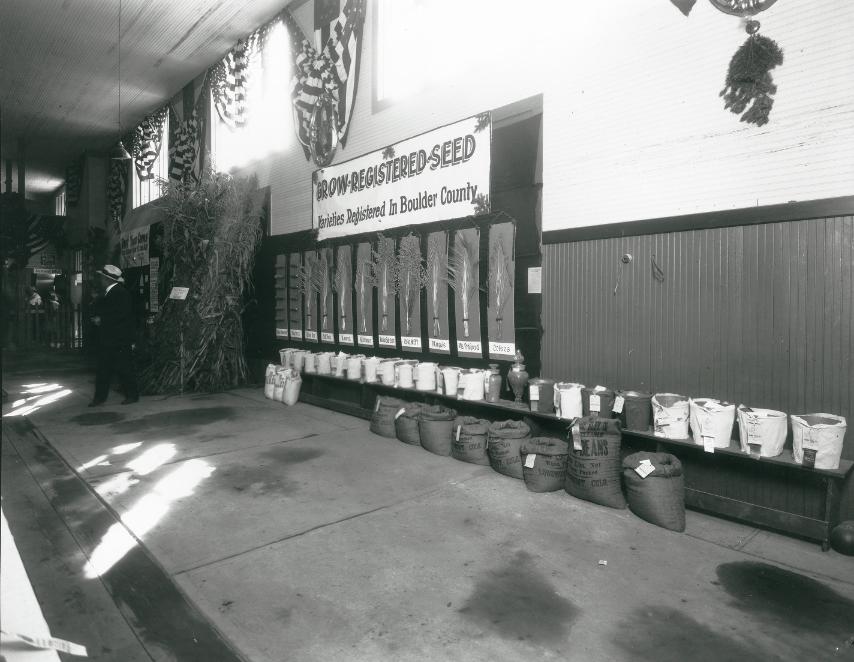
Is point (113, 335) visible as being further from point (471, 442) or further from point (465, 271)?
point (471, 442)

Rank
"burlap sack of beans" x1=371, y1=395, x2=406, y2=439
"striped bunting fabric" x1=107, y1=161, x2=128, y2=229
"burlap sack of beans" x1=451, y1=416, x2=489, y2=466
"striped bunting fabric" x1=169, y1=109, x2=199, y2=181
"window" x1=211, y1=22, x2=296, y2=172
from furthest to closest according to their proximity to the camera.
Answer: "striped bunting fabric" x1=107, y1=161, x2=128, y2=229
"striped bunting fabric" x1=169, y1=109, x2=199, y2=181
"window" x1=211, y1=22, x2=296, y2=172
"burlap sack of beans" x1=371, y1=395, x2=406, y2=439
"burlap sack of beans" x1=451, y1=416, x2=489, y2=466

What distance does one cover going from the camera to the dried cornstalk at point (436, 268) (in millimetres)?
6182

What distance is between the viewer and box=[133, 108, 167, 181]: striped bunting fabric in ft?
43.8

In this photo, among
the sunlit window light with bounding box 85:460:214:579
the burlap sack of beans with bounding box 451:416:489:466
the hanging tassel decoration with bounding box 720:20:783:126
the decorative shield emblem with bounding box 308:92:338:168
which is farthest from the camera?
the decorative shield emblem with bounding box 308:92:338:168

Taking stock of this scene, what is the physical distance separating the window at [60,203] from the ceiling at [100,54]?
7348 mm

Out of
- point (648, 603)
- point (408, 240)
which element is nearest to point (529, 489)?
point (648, 603)

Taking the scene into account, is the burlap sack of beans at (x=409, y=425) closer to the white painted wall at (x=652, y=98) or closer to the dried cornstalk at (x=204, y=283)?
the white painted wall at (x=652, y=98)

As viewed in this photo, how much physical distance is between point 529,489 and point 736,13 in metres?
3.72

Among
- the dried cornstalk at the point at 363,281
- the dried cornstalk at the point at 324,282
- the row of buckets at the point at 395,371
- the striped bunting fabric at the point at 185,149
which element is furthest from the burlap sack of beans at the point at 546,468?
the striped bunting fabric at the point at 185,149

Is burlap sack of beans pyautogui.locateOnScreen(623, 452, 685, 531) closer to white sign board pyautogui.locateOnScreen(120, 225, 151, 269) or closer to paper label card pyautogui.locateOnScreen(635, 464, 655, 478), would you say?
paper label card pyautogui.locateOnScreen(635, 464, 655, 478)

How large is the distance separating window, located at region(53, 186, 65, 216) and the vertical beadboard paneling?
78.1 ft

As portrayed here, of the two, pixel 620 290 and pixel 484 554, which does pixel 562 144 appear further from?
pixel 484 554

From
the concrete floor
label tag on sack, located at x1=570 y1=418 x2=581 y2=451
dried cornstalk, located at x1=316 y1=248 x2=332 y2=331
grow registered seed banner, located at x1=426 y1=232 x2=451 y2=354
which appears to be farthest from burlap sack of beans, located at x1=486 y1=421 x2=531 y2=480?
dried cornstalk, located at x1=316 y1=248 x2=332 y2=331

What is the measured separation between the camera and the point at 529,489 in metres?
4.34
